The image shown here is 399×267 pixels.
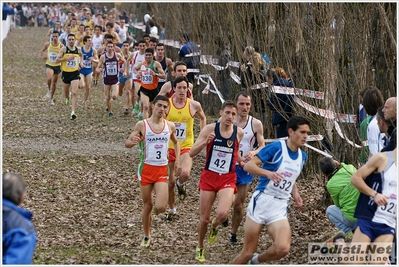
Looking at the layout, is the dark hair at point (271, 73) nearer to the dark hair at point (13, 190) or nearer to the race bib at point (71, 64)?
the dark hair at point (13, 190)

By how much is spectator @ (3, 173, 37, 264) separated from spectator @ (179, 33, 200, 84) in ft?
46.9

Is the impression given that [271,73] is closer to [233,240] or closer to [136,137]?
[233,240]

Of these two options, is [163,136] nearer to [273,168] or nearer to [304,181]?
[273,168]

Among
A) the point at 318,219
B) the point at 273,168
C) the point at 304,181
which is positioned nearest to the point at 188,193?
the point at 304,181

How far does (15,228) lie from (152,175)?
4185mm

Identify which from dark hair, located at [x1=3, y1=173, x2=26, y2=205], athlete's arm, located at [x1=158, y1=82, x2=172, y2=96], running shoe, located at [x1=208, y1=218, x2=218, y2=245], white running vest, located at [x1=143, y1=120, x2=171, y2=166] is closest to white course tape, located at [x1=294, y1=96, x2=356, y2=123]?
athlete's arm, located at [x1=158, y1=82, x2=172, y2=96]

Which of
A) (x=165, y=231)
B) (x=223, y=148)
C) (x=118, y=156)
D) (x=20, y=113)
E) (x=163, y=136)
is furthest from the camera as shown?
(x=20, y=113)

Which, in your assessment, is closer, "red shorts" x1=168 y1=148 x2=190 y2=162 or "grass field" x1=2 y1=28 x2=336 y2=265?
"grass field" x1=2 y1=28 x2=336 y2=265

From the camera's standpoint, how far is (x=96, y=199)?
12898 mm

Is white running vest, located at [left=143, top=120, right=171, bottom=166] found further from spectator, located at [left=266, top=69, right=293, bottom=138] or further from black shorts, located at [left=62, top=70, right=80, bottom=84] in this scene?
black shorts, located at [left=62, top=70, right=80, bottom=84]

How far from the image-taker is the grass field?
993cm

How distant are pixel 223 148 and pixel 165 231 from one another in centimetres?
205

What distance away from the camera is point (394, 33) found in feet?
35.4

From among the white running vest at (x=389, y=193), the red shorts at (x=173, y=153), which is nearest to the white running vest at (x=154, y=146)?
the red shorts at (x=173, y=153)
